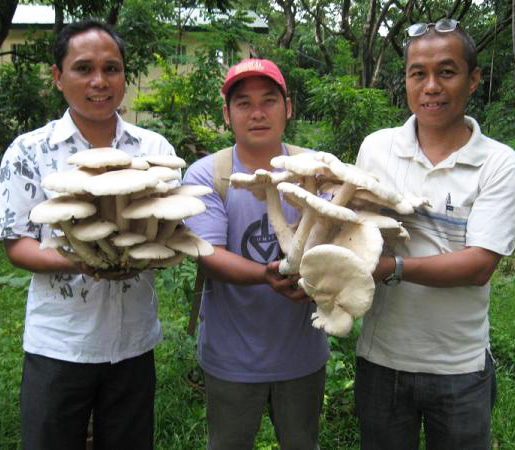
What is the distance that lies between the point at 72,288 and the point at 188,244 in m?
0.80

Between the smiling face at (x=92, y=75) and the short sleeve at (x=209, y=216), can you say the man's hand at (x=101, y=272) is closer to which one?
the short sleeve at (x=209, y=216)

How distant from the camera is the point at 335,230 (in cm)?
226

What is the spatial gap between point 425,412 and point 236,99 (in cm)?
195

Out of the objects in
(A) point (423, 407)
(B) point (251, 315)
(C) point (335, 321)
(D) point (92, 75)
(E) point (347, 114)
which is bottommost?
(A) point (423, 407)

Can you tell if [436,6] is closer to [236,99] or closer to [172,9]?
[172,9]

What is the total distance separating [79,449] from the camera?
2.83 meters

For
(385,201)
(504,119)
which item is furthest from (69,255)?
(504,119)

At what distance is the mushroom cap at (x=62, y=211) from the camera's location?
200cm

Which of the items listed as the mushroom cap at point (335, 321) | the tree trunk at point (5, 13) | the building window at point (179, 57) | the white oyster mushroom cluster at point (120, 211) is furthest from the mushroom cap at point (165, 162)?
the tree trunk at point (5, 13)

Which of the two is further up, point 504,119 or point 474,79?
point 474,79

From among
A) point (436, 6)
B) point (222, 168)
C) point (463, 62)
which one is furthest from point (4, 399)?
point (436, 6)

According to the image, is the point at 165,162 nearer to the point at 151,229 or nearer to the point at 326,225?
the point at 151,229

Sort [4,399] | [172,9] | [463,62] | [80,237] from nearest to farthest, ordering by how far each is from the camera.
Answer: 1. [80,237]
2. [463,62]
3. [4,399]
4. [172,9]

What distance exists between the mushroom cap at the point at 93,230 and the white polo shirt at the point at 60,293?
0.59 metres
